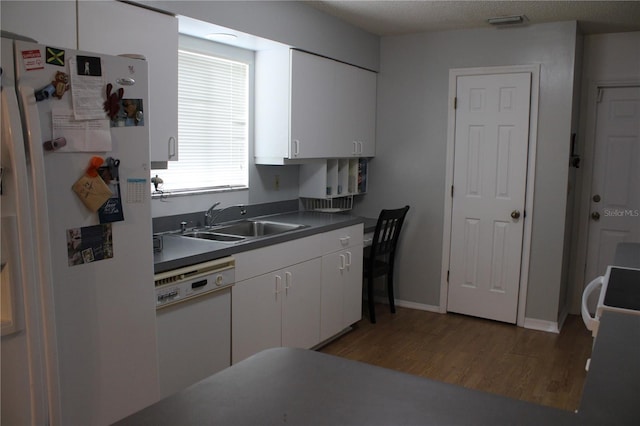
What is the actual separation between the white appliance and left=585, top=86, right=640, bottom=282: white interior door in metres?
2.49

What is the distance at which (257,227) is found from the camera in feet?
13.3

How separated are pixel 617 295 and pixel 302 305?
2.07m

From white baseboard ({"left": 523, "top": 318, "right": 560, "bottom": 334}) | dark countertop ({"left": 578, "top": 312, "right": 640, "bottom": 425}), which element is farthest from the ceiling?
dark countertop ({"left": 578, "top": 312, "right": 640, "bottom": 425})

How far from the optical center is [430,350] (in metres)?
4.11

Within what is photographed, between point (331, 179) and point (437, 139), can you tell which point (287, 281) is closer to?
point (331, 179)

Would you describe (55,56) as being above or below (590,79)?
below

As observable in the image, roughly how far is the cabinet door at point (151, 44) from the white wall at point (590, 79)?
3.54 metres

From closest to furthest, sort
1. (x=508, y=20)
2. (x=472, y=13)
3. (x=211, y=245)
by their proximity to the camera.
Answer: (x=211, y=245)
(x=472, y=13)
(x=508, y=20)

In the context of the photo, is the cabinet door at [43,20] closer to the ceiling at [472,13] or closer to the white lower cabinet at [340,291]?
the ceiling at [472,13]

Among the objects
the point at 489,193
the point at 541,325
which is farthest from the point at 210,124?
the point at 541,325

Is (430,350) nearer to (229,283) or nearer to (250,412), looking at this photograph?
Result: (229,283)

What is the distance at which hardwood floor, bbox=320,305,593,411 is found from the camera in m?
3.55

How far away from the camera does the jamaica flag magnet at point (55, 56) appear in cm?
194

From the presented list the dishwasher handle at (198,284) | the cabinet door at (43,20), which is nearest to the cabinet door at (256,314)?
the dishwasher handle at (198,284)
